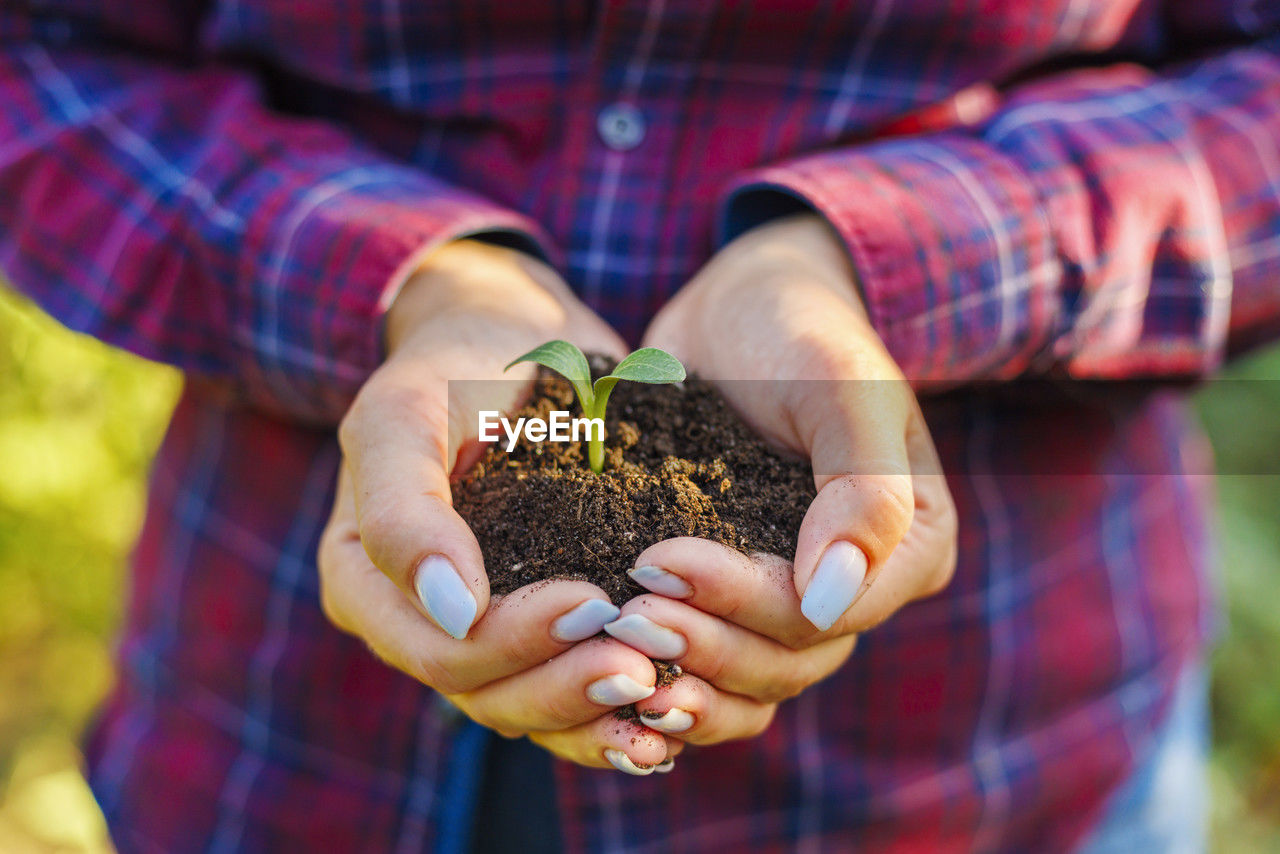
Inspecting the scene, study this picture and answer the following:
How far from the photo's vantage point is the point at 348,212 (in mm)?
1358

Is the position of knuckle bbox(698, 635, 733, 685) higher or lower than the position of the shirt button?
lower

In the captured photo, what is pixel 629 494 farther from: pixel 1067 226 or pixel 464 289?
pixel 1067 226

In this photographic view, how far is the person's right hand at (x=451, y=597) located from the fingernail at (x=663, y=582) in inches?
1.8

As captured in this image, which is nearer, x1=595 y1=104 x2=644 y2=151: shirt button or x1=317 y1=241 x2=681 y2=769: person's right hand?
x1=317 y1=241 x2=681 y2=769: person's right hand

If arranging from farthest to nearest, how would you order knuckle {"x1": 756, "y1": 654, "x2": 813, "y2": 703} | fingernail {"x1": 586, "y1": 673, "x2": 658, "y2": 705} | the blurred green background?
the blurred green background → knuckle {"x1": 756, "y1": 654, "x2": 813, "y2": 703} → fingernail {"x1": 586, "y1": 673, "x2": 658, "y2": 705}

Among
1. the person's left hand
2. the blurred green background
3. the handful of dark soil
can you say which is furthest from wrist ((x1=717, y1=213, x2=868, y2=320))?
the blurred green background

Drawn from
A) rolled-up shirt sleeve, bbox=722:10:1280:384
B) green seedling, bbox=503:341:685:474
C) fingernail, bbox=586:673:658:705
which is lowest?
fingernail, bbox=586:673:658:705

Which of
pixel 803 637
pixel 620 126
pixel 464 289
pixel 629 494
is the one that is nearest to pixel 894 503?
pixel 803 637

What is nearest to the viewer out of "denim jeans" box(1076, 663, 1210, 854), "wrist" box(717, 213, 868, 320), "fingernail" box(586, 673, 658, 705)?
"fingernail" box(586, 673, 658, 705)

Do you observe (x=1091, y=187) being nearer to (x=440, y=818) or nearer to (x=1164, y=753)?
(x=1164, y=753)

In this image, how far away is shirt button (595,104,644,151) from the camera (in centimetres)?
146

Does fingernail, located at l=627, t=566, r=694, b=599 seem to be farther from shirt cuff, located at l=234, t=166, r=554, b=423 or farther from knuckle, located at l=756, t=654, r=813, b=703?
shirt cuff, located at l=234, t=166, r=554, b=423

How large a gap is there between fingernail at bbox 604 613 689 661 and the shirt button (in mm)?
823

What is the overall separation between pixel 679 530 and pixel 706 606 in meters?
0.10
